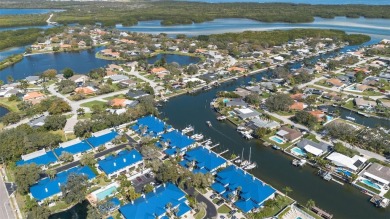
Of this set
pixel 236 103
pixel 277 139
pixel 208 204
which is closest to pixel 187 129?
pixel 236 103

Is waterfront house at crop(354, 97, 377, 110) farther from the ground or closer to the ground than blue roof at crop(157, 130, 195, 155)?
farther from the ground

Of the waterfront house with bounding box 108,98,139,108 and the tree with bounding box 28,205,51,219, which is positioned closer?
the tree with bounding box 28,205,51,219

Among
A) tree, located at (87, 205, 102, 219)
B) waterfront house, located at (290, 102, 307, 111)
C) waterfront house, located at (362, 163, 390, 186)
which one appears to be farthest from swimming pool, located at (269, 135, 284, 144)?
tree, located at (87, 205, 102, 219)

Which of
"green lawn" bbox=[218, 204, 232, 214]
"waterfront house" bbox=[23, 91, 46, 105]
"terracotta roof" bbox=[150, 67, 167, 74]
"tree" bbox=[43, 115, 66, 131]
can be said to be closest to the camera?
"green lawn" bbox=[218, 204, 232, 214]

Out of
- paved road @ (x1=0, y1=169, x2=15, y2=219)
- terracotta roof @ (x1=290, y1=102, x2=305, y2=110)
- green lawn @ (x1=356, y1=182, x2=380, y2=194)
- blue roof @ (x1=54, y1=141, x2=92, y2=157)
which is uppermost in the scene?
terracotta roof @ (x1=290, y1=102, x2=305, y2=110)

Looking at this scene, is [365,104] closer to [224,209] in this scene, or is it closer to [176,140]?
[176,140]

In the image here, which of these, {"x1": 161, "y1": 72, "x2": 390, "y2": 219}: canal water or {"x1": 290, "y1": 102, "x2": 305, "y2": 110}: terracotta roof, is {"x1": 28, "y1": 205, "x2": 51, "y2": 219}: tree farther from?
{"x1": 290, "y1": 102, "x2": 305, "y2": 110}: terracotta roof

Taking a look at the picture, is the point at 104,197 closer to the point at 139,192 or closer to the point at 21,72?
the point at 139,192
